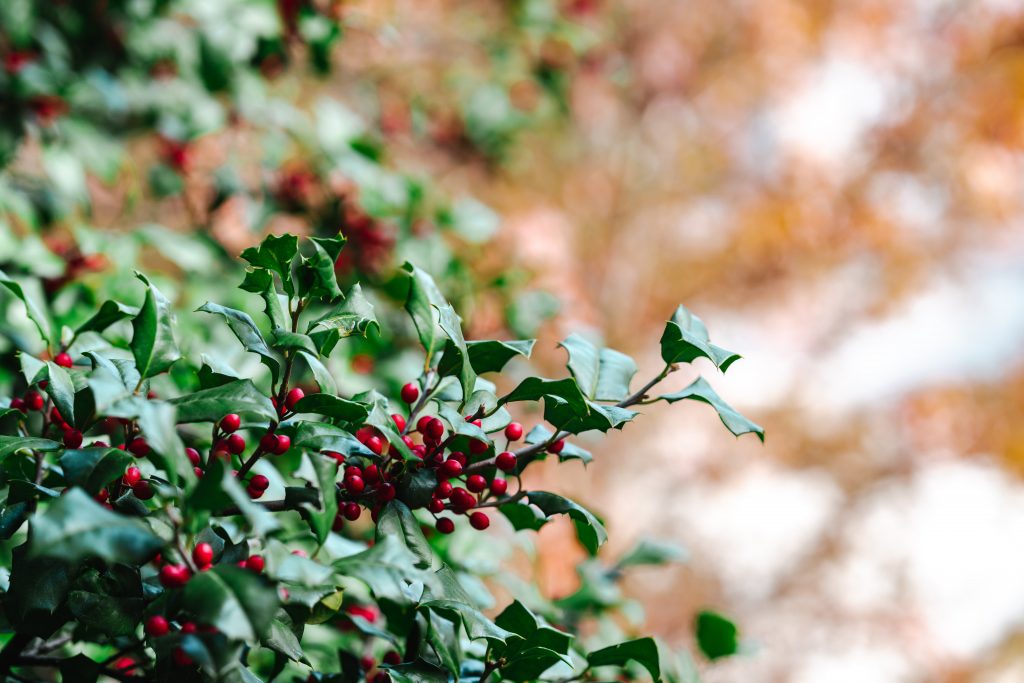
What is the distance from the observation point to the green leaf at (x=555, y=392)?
0.64m

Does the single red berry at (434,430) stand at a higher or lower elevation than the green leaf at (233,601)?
higher

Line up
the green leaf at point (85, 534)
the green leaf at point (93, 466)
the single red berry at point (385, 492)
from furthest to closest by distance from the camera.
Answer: the single red berry at point (385, 492), the green leaf at point (93, 466), the green leaf at point (85, 534)

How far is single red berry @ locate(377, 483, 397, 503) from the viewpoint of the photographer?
2.14 ft

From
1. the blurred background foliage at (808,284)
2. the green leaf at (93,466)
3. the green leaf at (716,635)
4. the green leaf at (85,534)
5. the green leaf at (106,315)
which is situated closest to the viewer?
the green leaf at (85,534)

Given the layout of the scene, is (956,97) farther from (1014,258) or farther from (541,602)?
(541,602)

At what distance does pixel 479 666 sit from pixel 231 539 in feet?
0.99

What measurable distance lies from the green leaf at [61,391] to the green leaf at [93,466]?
12 centimetres

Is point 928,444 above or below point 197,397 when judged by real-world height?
above

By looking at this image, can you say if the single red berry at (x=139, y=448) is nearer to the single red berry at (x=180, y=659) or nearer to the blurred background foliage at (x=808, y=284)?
the single red berry at (x=180, y=659)

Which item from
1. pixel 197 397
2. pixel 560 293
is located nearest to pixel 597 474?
pixel 560 293

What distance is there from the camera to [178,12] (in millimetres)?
1702

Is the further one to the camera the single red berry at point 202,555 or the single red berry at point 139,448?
the single red berry at point 139,448

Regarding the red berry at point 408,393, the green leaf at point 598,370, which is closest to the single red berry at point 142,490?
the red berry at point 408,393

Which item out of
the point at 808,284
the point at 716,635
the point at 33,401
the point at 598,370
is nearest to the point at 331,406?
the point at 598,370
